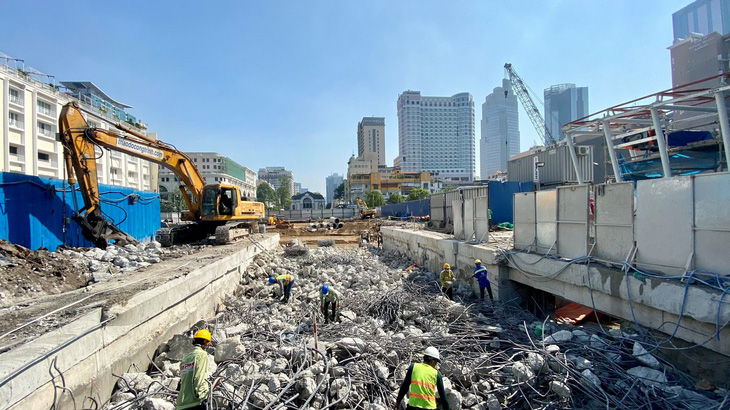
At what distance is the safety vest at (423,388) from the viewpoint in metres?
3.45

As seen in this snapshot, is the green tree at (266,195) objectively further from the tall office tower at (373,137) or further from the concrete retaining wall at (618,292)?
the concrete retaining wall at (618,292)

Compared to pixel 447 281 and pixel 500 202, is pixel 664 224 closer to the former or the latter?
pixel 447 281

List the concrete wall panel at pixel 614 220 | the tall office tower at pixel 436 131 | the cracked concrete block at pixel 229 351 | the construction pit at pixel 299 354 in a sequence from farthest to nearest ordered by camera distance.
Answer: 1. the tall office tower at pixel 436 131
2. the concrete wall panel at pixel 614 220
3. the cracked concrete block at pixel 229 351
4. the construction pit at pixel 299 354

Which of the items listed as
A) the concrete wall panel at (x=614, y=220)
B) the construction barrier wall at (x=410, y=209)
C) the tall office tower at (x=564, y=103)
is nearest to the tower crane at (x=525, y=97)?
the construction barrier wall at (x=410, y=209)

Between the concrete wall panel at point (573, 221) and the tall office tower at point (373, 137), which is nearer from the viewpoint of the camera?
the concrete wall panel at point (573, 221)

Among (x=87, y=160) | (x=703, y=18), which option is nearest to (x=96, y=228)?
(x=87, y=160)

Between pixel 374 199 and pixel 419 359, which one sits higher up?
pixel 374 199

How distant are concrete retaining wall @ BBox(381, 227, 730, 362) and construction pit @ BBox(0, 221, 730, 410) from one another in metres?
0.44

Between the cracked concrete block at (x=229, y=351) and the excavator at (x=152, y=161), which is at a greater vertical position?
the excavator at (x=152, y=161)

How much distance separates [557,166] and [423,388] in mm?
16446

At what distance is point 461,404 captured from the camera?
176 inches

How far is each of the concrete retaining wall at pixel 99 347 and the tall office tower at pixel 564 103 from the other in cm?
19754

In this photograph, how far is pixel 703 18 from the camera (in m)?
134

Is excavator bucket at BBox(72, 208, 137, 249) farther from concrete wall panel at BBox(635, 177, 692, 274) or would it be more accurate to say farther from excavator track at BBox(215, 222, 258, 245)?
concrete wall panel at BBox(635, 177, 692, 274)
